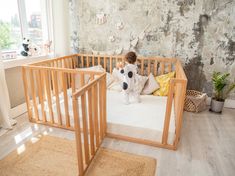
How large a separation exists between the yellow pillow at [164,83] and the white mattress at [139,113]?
11 centimetres

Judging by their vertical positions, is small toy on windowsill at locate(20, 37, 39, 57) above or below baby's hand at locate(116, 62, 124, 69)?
above

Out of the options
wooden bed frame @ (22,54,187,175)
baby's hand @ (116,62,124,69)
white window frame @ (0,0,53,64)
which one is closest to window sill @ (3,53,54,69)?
white window frame @ (0,0,53,64)

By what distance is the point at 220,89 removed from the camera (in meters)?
2.78

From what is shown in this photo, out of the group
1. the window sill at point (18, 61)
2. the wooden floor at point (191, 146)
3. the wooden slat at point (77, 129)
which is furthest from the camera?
the window sill at point (18, 61)

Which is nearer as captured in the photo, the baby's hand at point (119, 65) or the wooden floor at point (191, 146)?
the wooden floor at point (191, 146)

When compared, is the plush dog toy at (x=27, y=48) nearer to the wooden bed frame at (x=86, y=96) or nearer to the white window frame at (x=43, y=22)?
the white window frame at (x=43, y=22)

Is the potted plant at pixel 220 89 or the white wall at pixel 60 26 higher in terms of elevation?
the white wall at pixel 60 26

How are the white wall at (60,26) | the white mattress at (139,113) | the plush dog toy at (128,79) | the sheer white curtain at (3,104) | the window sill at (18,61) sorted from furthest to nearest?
the white wall at (60,26) → the plush dog toy at (128,79) → the window sill at (18,61) → the sheer white curtain at (3,104) → the white mattress at (139,113)

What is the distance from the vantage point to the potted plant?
107 inches

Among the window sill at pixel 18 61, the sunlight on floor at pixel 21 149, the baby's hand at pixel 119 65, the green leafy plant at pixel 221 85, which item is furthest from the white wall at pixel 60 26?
the green leafy plant at pixel 221 85

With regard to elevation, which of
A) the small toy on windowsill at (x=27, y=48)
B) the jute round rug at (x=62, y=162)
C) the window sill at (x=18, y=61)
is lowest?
the jute round rug at (x=62, y=162)

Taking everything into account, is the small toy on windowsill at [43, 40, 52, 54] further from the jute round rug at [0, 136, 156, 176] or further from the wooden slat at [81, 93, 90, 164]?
the wooden slat at [81, 93, 90, 164]

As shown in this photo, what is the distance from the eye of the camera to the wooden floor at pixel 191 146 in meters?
1.69

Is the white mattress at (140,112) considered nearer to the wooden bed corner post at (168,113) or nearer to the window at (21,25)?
the wooden bed corner post at (168,113)
